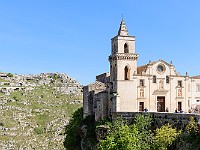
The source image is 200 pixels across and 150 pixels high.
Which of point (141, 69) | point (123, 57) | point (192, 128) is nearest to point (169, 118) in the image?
point (192, 128)

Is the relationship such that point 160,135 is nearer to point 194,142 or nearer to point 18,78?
point 194,142

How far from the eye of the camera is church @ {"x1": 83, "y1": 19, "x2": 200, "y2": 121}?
6106 centimetres

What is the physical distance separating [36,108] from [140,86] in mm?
43700

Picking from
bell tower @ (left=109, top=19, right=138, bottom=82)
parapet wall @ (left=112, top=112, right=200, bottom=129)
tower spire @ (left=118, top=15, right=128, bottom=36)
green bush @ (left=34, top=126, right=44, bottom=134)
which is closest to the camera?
parapet wall @ (left=112, top=112, right=200, bottom=129)

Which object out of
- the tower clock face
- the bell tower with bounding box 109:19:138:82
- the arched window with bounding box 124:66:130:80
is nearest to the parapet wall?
the arched window with bounding box 124:66:130:80

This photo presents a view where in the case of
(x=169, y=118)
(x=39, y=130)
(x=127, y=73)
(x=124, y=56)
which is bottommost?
(x=39, y=130)

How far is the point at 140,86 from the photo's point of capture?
61.5 meters

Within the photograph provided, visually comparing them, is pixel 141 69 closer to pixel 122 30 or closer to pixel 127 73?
pixel 127 73

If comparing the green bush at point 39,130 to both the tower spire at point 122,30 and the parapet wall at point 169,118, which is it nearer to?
the parapet wall at point 169,118

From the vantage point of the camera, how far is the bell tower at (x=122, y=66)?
6060 cm

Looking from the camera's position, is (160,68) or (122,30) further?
(122,30)

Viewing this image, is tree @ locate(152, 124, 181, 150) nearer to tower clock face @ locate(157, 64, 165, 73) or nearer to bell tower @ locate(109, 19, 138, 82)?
bell tower @ locate(109, 19, 138, 82)

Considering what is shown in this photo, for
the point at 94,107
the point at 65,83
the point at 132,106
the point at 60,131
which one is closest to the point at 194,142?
the point at 132,106

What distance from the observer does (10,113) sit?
94375mm
